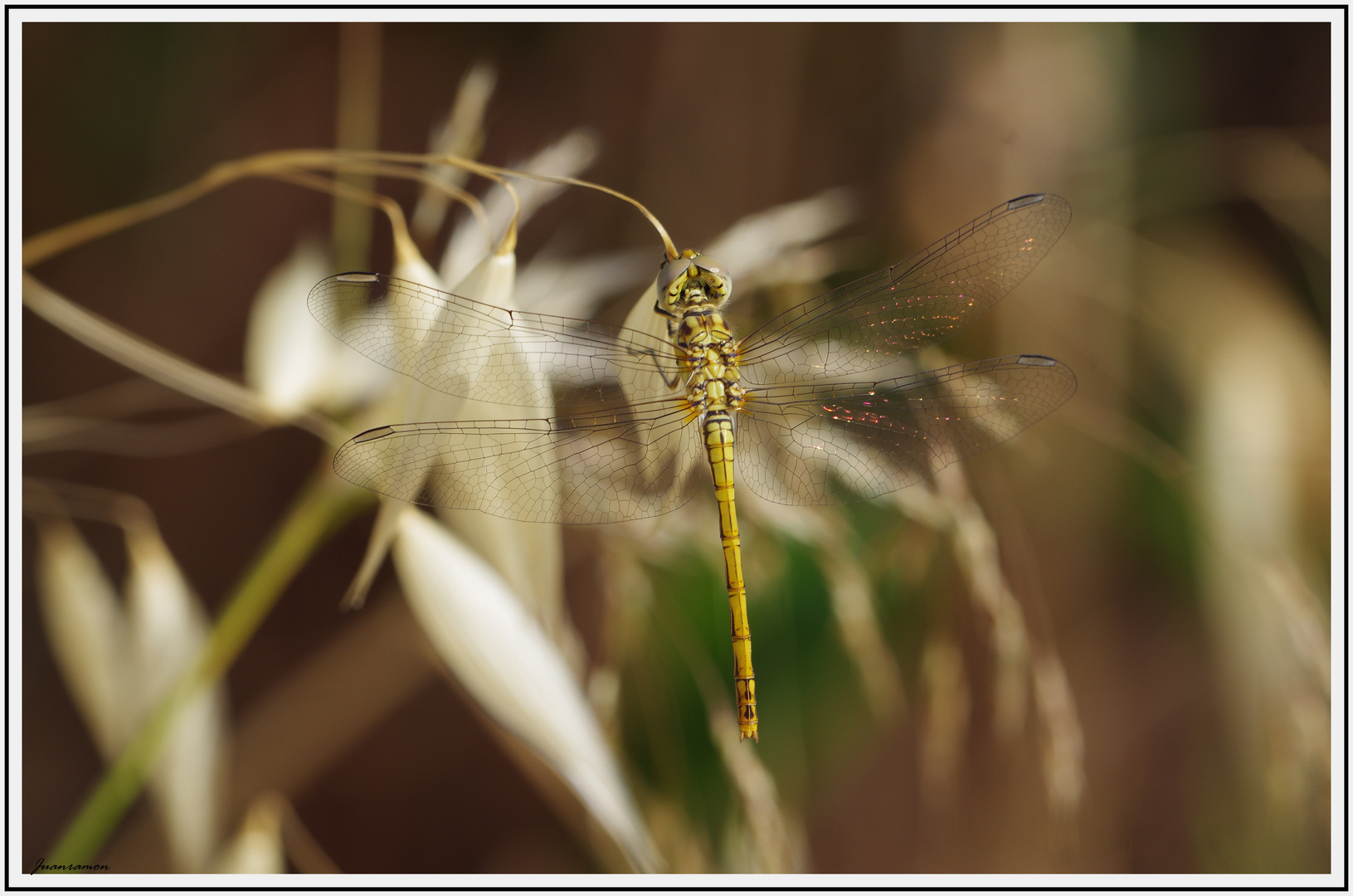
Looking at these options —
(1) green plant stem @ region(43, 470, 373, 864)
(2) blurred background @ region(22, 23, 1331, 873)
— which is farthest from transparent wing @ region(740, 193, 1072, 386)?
(1) green plant stem @ region(43, 470, 373, 864)

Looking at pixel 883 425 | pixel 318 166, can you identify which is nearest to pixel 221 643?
pixel 318 166

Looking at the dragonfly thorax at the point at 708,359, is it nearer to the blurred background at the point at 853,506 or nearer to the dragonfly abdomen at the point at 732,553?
the dragonfly abdomen at the point at 732,553

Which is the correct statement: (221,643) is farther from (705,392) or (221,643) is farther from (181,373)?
(705,392)

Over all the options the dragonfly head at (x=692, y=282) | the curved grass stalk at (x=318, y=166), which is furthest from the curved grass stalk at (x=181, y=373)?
the dragonfly head at (x=692, y=282)

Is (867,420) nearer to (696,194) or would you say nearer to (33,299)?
(696,194)

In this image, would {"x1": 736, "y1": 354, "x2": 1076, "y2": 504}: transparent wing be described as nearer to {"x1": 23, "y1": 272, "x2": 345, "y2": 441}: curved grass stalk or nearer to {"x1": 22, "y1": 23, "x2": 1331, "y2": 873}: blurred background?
{"x1": 22, "y1": 23, "x2": 1331, "y2": 873}: blurred background
